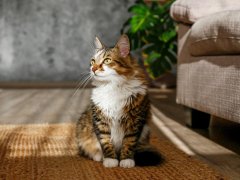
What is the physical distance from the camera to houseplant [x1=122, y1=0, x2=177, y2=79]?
364cm

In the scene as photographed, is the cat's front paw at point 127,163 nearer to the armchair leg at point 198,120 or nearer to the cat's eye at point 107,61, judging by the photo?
the cat's eye at point 107,61

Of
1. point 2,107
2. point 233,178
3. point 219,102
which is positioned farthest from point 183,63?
point 2,107

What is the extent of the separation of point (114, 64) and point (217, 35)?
484 mm

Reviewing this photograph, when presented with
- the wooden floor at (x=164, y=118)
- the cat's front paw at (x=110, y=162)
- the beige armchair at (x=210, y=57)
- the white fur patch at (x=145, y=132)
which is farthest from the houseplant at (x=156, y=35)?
the cat's front paw at (x=110, y=162)

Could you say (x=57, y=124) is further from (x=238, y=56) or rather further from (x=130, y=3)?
(x=130, y=3)

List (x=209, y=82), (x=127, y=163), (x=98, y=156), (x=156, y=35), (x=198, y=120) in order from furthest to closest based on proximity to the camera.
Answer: (x=156, y=35) → (x=198, y=120) → (x=209, y=82) → (x=98, y=156) → (x=127, y=163)

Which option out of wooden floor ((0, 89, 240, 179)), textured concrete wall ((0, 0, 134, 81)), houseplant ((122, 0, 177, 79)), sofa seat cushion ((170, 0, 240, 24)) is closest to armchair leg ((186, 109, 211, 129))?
wooden floor ((0, 89, 240, 179))

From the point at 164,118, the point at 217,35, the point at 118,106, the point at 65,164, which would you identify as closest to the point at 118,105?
the point at 118,106

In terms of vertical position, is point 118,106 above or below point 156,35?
below

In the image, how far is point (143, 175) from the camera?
125 centimetres

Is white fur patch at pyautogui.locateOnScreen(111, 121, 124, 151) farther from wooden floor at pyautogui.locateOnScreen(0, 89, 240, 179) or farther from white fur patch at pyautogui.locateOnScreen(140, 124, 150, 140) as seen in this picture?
wooden floor at pyautogui.locateOnScreen(0, 89, 240, 179)

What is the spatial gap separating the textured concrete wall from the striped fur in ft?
12.4

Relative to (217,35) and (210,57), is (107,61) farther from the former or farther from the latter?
(210,57)

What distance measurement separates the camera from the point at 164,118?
2.50 m
